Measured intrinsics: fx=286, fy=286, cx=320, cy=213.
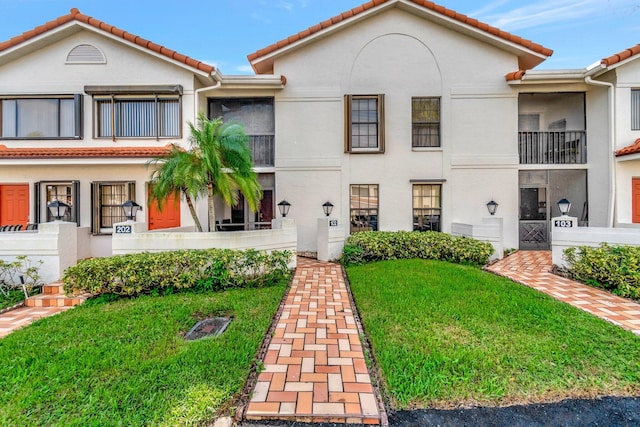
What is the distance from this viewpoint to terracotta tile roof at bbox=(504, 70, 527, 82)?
970 centimetres

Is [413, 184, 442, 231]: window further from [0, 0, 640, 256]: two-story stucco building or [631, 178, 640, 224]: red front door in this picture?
[631, 178, 640, 224]: red front door

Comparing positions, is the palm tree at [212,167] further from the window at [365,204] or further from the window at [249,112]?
the window at [365,204]

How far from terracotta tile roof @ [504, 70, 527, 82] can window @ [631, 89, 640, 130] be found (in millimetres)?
3609

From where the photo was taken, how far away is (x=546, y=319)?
4.56m

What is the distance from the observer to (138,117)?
31.5ft

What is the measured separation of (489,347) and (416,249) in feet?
17.7

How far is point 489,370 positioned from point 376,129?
8745mm

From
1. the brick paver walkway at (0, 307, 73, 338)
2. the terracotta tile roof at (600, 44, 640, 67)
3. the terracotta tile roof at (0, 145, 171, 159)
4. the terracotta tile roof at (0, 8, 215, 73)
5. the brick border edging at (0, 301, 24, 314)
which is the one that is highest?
the terracotta tile roof at (0, 8, 215, 73)

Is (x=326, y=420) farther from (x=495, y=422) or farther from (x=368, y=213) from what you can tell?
(x=368, y=213)

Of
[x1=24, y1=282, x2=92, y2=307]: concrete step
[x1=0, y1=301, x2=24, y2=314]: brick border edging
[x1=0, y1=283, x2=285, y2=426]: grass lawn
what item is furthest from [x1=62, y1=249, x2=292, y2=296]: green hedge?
[x1=0, y1=301, x2=24, y2=314]: brick border edging

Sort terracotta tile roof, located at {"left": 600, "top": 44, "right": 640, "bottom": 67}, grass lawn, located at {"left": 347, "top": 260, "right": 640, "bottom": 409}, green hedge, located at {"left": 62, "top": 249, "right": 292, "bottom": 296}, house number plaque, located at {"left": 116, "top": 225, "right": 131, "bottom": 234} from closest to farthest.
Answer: grass lawn, located at {"left": 347, "top": 260, "right": 640, "bottom": 409} → green hedge, located at {"left": 62, "top": 249, "right": 292, "bottom": 296} → house number plaque, located at {"left": 116, "top": 225, "right": 131, "bottom": 234} → terracotta tile roof, located at {"left": 600, "top": 44, "right": 640, "bottom": 67}

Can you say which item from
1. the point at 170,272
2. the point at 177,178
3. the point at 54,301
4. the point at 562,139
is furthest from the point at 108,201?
the point at 562,139

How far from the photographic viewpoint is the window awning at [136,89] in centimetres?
929

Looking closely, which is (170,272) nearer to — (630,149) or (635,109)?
(630,149)
